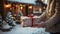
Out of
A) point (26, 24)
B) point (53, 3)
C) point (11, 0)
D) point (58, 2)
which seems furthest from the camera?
point (11, 0)

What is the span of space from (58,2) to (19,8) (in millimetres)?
22630

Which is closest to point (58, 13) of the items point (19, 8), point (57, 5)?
point (57, 5)

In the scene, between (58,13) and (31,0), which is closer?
(58,13)

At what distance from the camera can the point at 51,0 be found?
1.93 m

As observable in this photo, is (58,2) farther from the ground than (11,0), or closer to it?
farther from the ground

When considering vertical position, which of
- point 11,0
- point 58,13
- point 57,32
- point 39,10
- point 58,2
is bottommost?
point 39,10

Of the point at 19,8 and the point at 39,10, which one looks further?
the point at 39,10

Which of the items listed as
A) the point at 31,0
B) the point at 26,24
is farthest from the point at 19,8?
the point at 26,24

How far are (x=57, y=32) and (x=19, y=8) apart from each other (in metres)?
22.6

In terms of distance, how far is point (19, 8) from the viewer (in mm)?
24203

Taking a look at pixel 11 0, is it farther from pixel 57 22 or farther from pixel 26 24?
pixel 57 22

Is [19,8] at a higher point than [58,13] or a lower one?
lower

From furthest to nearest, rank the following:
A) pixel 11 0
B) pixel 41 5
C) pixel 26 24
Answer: pixel 41 5, pixel 11 0, pixel 26 24

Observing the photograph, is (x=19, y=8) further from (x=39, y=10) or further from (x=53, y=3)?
(x=53, y=3)
